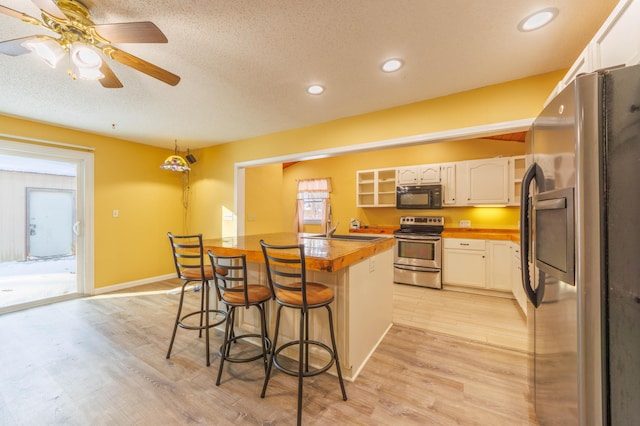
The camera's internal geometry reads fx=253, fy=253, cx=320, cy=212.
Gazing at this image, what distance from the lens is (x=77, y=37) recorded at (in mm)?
1581

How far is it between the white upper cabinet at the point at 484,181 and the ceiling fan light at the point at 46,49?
496cm

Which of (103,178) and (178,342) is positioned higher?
(103,178)

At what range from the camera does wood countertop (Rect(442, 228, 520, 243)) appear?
3.78m

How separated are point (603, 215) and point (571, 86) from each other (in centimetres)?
47

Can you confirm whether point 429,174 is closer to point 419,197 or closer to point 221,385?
point 419,197

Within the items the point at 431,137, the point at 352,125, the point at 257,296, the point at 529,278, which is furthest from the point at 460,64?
the point at 257,296

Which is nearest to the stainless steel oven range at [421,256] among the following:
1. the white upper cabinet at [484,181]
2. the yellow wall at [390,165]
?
the yellow wall at [390,165]

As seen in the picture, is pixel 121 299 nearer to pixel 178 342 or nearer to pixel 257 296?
pixel 178 342

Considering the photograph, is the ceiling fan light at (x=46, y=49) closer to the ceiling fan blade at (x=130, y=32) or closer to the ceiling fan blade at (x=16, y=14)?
the ceiling fan blade at (x=16, y=14)

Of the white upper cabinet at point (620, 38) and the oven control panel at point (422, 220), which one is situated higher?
the white upper cabinet at point (620, 38)

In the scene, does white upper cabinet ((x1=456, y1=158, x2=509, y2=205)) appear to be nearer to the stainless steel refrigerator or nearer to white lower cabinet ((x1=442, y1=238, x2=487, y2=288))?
white lower cabinet ((x1=442, y1=238, x2=487, y2=288))

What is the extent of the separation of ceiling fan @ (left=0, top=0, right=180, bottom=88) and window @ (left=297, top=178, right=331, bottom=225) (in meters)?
4.66

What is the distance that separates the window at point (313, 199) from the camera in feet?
20.1

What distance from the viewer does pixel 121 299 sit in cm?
374
